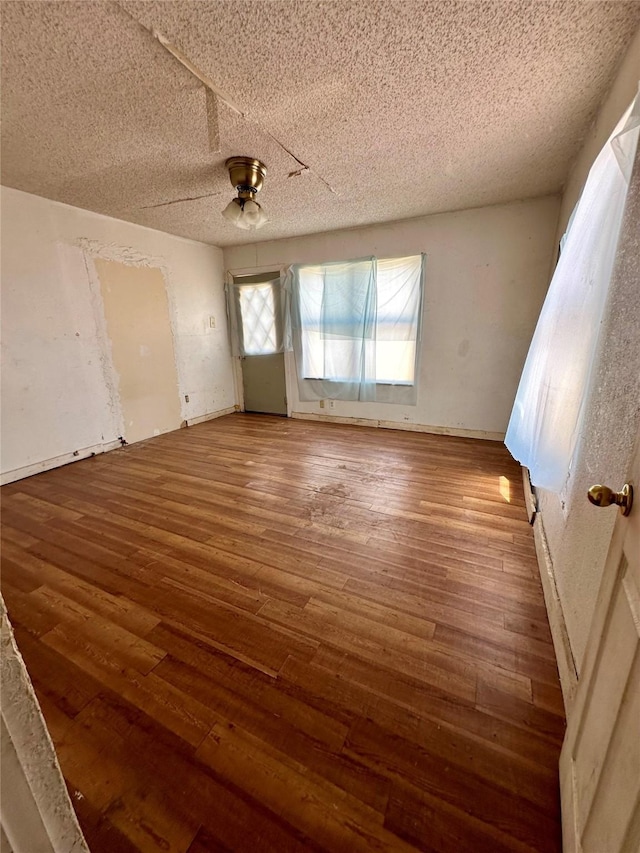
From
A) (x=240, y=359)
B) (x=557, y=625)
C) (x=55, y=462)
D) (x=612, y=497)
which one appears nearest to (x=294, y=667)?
(x=557, y=625)

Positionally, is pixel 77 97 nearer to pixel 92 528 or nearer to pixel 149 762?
pixel 92 528

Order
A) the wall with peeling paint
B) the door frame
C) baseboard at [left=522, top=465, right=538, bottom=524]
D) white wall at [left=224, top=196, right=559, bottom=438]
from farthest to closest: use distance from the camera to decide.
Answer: the door frame
white wall at [left=224, top=196, right=559, bottom=438]
baseboard at [left=522, top=465, right=538, bottom=524]
the wall with peeling paint

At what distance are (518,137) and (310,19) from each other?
60.3 inches

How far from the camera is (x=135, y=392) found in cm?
379

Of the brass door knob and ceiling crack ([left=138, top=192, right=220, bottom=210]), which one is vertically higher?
ceiling crack ([left=138, top=192, right=220, bottom=210])

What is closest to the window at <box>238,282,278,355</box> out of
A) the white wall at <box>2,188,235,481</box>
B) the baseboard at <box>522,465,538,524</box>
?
the white wall at <box>2,188,235,481</box>

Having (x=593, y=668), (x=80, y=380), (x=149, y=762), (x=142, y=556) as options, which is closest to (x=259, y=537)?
(x=142, y=556)

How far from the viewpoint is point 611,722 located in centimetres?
62

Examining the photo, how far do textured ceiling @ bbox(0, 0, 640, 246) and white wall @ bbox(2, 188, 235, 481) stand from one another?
40cm

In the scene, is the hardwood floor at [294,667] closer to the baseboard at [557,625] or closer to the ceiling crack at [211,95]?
the baseboard at [557,625]

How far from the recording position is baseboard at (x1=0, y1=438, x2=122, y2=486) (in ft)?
9.35

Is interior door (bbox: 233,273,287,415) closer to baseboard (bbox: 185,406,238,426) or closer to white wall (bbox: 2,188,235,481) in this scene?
baseboard (bbox: 185,406,238,426)

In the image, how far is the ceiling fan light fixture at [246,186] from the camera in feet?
7.27

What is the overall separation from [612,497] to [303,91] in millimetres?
2094
